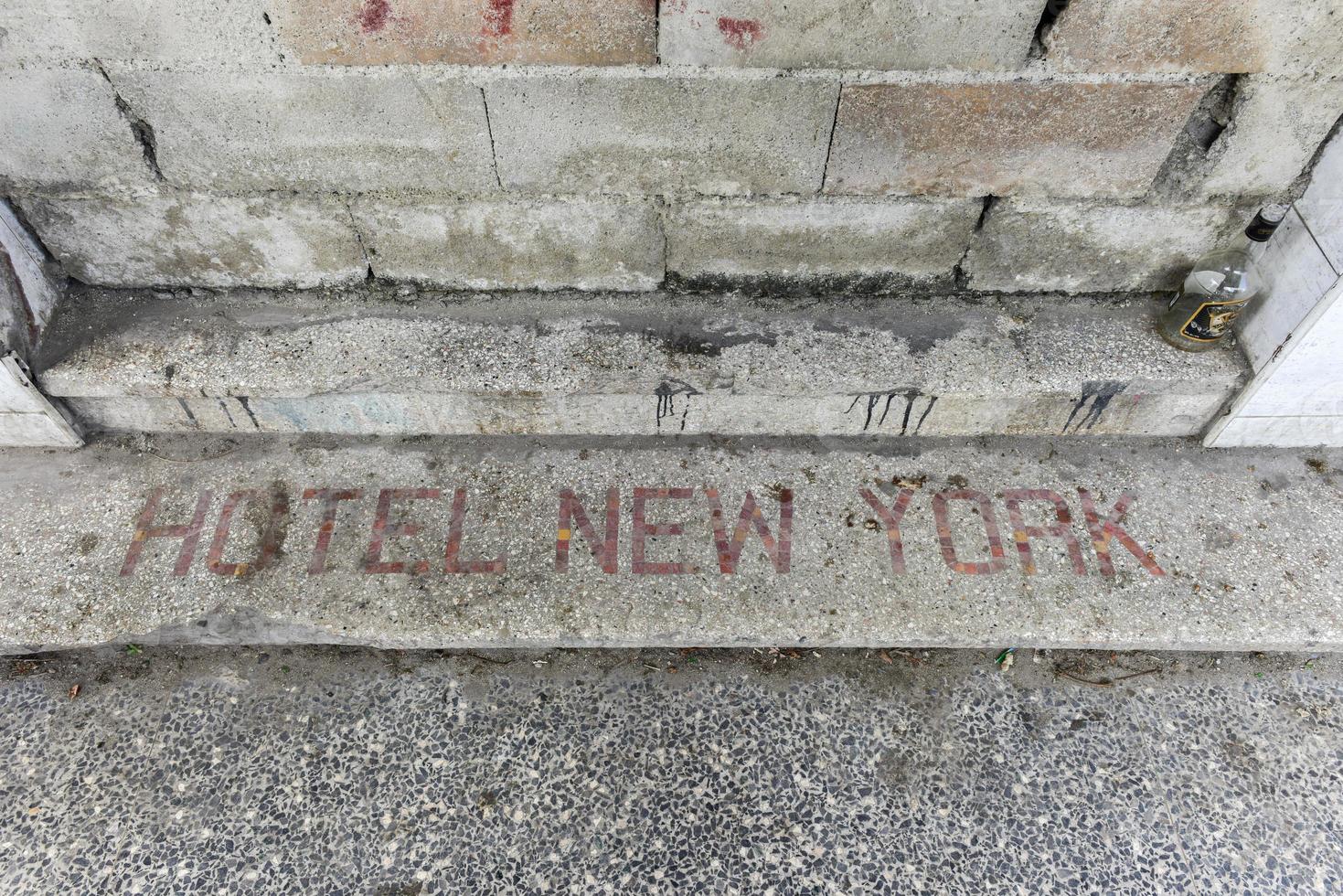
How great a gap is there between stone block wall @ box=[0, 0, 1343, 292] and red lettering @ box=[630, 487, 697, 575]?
0.81 metres

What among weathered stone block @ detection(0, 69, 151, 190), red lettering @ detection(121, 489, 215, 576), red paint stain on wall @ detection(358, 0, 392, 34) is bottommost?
red lettering @ detection(121, 489, 215, 576)

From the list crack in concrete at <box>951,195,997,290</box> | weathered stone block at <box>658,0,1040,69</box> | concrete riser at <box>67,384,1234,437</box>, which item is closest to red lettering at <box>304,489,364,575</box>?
concrete riser at <box>67,384,1234,437</box>

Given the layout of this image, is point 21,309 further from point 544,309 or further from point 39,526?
point 544,309

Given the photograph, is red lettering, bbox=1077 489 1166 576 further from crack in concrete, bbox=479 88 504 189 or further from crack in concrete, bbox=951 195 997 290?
crack in concrete, bbox=479 88 504 189

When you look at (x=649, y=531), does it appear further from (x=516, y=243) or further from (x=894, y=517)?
(x=516, y=243)

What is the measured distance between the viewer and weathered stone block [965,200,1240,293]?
2.56m

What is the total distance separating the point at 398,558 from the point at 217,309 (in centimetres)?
122

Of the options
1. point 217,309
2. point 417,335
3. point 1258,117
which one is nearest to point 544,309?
point 417,335

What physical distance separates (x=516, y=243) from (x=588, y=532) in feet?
3.58

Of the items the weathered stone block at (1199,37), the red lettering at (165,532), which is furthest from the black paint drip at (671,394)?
the red lettering at (165,532)

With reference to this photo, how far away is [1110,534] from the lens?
105 inches

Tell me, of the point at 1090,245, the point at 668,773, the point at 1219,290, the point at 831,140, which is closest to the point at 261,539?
the point at 668,773

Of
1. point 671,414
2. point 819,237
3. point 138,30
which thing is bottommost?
point 671,414

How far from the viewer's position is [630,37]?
6.98ft
